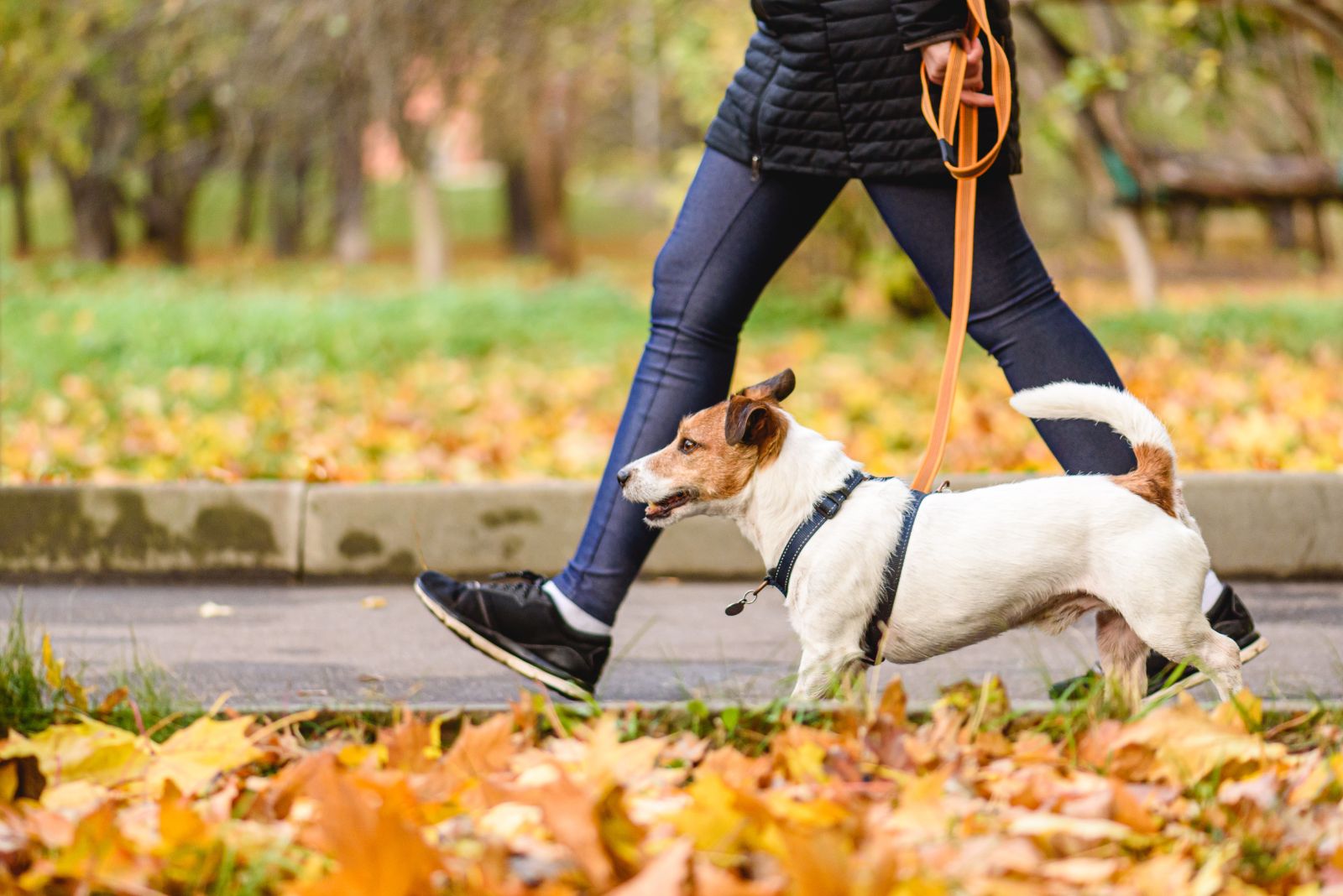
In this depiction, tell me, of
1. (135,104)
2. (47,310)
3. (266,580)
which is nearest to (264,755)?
(266,580)

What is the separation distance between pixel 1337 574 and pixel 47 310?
10.5 metres

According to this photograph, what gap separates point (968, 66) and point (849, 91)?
0.83 feet

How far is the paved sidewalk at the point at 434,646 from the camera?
131 inches

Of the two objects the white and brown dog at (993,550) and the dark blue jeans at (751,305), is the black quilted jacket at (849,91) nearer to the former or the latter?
the dark blue jeans at (751,305)

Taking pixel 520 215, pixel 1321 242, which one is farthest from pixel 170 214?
pixel 1321 242

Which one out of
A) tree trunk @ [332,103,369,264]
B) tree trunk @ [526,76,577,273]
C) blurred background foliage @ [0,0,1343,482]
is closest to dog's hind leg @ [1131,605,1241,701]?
blurred background foliage @ [0,0,1343,482]

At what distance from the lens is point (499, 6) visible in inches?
520

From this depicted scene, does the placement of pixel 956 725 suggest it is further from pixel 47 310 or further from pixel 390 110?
pixel 390 110

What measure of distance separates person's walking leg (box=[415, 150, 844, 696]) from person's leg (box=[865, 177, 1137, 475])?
23 centimetres

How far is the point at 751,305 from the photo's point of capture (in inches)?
128

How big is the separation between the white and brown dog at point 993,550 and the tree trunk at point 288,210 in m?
30.9

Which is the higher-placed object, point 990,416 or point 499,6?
point 499,6

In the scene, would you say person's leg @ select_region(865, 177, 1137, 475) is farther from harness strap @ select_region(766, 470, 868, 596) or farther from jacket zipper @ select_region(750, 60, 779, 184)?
harness strap @ select_region(766, 470, 868, 596)

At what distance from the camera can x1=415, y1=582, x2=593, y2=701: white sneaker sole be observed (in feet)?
9.96
